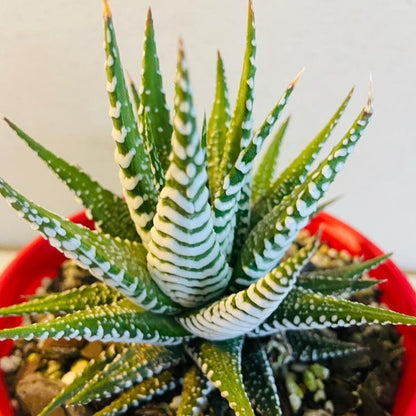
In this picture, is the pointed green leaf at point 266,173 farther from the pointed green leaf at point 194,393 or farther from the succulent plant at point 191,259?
the pointed green leaf at point 194,393

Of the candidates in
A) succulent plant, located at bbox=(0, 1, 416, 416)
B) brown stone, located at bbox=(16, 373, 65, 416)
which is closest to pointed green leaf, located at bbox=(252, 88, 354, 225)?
succulent plant, located at bbox=(0, 1, 416, 416)

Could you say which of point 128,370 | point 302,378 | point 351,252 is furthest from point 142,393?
point 351,252

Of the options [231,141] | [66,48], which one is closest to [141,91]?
[231,141]

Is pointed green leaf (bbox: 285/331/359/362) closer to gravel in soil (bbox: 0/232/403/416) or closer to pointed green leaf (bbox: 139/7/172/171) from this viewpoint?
gravel in soil (bbox: 0/232/403/416)

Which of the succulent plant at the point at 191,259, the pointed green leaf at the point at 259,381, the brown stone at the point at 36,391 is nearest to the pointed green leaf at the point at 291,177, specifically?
the succulent plant at the point at 191,259

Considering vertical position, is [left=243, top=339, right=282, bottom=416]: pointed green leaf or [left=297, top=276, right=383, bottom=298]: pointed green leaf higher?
[left=297, top=276, right=383, bottom=298]: pointed green leaf

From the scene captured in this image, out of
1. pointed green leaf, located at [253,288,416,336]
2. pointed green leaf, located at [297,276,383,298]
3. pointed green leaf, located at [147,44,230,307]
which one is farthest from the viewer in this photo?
pointed green leaf, located at [297,276,383,298]
